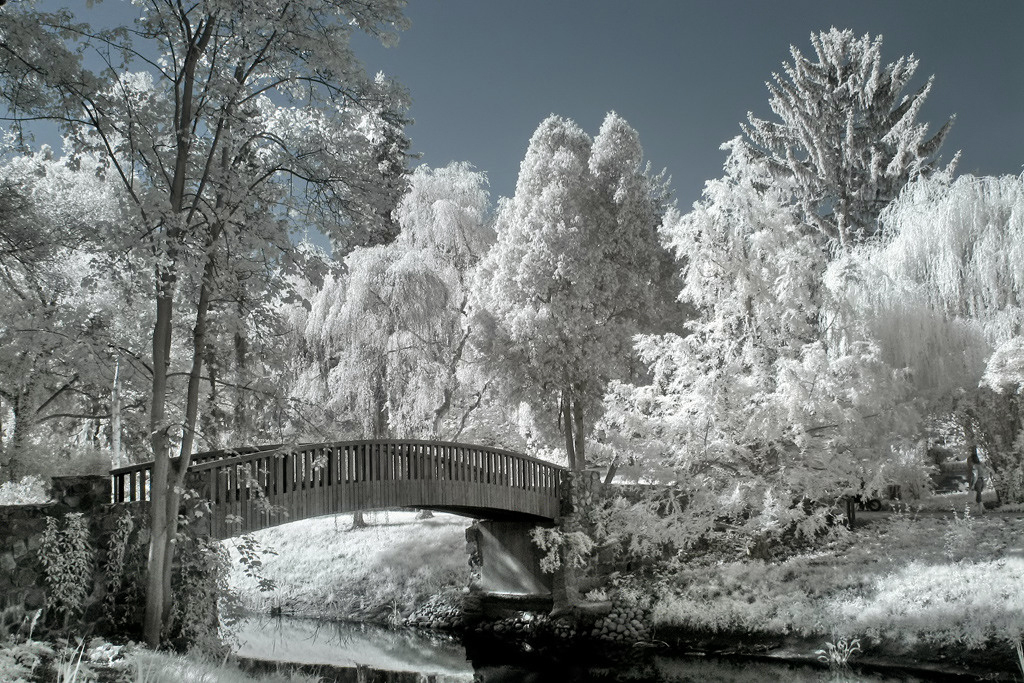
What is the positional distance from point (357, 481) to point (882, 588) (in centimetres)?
760

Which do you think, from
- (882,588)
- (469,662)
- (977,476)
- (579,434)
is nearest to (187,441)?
(469,662)

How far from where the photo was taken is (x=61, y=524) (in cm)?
859

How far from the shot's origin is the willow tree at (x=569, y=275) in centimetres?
1823

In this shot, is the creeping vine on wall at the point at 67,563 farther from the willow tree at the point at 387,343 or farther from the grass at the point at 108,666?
the willow tree at the point at 387,343

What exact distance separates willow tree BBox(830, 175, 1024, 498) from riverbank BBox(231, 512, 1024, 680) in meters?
1.90

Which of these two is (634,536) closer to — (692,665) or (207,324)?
(692,665)

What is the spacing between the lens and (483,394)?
754 inches

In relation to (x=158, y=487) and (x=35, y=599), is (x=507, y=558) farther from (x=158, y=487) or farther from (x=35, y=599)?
→ (x=35, y=599)

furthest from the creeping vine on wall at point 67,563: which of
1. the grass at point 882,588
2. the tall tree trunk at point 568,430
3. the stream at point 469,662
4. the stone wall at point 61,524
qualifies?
the tall tree trunk at point 568,430

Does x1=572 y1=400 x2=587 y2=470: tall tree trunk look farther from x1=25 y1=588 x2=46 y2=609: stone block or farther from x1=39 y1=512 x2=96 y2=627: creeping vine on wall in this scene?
x1=25 y1=588 x2=46 y2=609: stone block

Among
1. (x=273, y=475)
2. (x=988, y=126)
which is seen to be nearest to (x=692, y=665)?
(x=273, y=475)

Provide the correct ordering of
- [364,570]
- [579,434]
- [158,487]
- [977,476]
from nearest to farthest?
1. [158,487]
2. [977,476]
3. [364,570]
4. [579,434]

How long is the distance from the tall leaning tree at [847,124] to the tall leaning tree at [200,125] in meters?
16.9

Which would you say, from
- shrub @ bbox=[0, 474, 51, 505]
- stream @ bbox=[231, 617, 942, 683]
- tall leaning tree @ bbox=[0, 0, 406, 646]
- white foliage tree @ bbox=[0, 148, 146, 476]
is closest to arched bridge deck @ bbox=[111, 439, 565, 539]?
tall leaning tree @ bbox=[0, 0, 406, 646]
